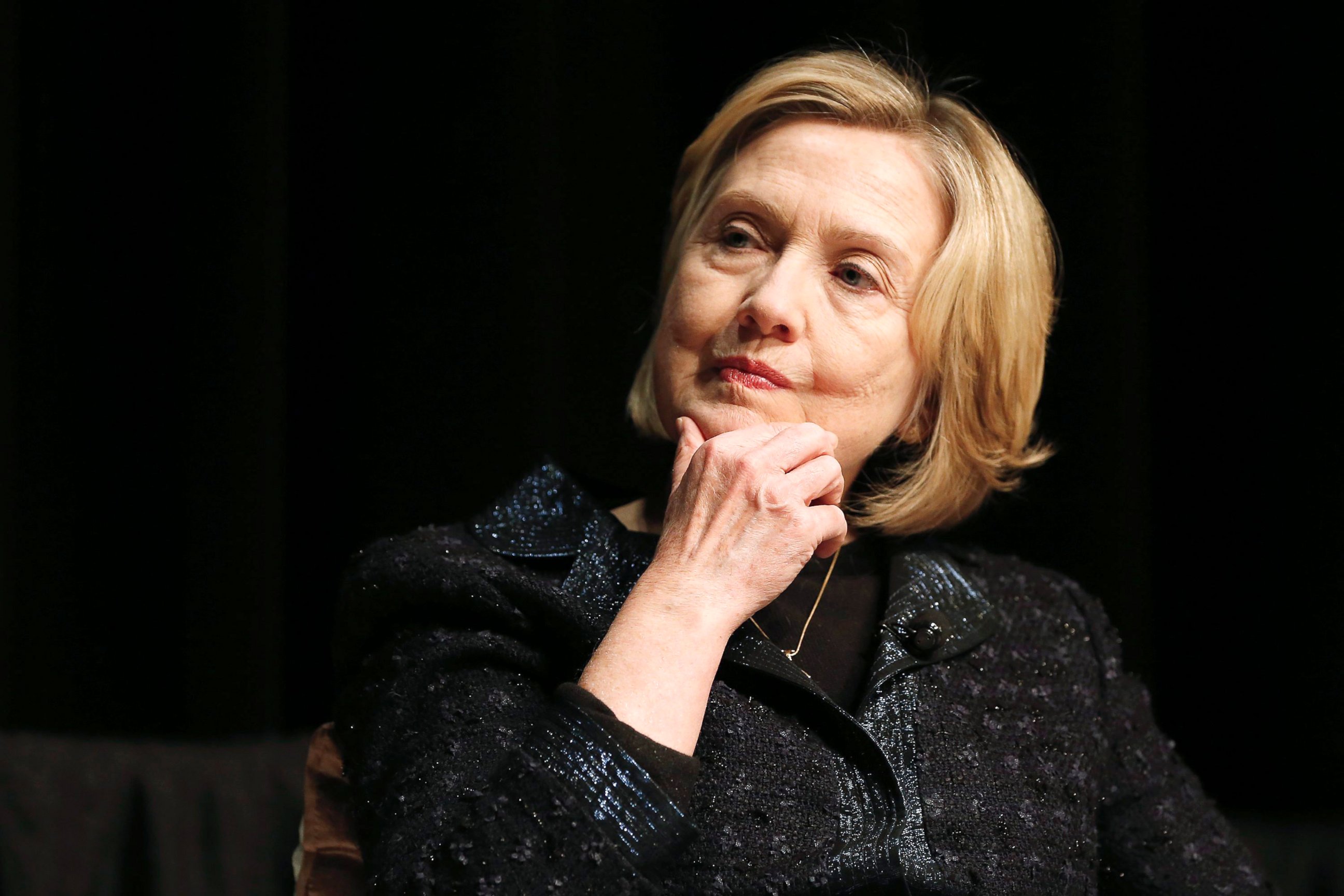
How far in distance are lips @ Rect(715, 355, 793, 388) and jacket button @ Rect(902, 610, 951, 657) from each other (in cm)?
30

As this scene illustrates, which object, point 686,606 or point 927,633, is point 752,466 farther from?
point 927,633

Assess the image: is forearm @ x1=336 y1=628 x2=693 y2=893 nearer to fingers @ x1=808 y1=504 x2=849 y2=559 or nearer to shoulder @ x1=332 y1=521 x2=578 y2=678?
shoulder @ x1=332 y1=521 x2=578 y2=678

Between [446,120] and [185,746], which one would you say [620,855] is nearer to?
[185,746]

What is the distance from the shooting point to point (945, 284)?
4.69 ft

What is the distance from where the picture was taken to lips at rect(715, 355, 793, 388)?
134cm

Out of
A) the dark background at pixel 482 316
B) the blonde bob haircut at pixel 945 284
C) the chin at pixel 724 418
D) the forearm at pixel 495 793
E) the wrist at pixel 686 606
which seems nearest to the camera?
the forearm at pixel 495 793

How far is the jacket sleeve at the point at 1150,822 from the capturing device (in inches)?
57.9

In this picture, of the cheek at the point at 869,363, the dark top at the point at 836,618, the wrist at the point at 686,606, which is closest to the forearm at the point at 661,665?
the wrist at the point at 686,606

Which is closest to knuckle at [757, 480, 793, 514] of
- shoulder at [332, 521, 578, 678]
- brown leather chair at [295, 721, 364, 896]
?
shoulder at [332, 521, 578, 678]

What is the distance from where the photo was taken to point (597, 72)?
1951 millimetres

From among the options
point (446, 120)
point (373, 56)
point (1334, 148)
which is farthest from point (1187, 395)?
point (373, 56)

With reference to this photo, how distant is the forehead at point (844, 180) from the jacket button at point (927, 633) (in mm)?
410

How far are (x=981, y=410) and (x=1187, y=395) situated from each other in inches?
22.4

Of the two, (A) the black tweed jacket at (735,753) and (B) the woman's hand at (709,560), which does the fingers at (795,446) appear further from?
(A) the black tweed jacket at (735,753)
